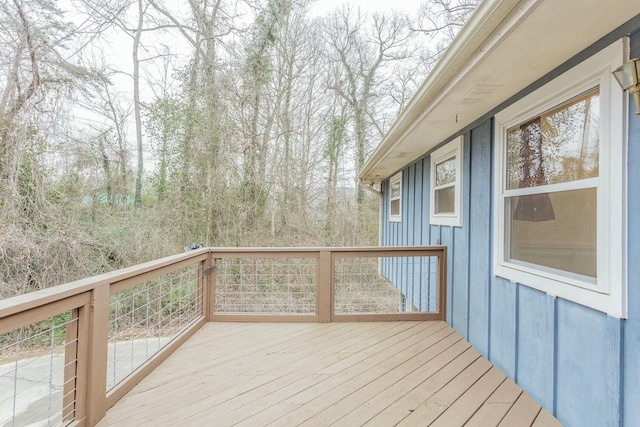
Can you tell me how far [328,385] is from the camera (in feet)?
6.89

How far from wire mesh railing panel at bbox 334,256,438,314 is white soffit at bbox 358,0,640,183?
1.89m

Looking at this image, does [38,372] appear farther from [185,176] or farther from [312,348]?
[185,176]

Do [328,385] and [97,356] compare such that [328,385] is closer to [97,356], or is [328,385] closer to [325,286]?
[325,286]

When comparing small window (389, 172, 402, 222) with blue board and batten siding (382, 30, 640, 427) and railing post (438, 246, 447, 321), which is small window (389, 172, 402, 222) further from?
railing post (438, 246, 447, 321)

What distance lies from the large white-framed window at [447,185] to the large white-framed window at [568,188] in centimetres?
67

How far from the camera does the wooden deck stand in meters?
1.76

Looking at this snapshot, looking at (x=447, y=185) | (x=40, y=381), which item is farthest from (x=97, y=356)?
(x=447, y=185)

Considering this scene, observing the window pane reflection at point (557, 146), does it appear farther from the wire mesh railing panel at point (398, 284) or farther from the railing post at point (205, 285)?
the railing post at point (205, 285)

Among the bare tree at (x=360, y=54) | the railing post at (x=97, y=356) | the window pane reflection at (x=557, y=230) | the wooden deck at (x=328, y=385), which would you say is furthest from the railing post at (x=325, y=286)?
the bare tree at (x=360, y=54)

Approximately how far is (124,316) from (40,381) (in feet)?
3.21

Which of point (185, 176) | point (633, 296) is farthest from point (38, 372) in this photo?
point (633, 296)

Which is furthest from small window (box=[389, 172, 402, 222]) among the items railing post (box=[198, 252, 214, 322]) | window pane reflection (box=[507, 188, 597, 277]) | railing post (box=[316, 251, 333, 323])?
railing post (box=[198, 252, 214, 322])

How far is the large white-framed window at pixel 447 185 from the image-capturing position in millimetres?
3088

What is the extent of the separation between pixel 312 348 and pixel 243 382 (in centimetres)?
74
